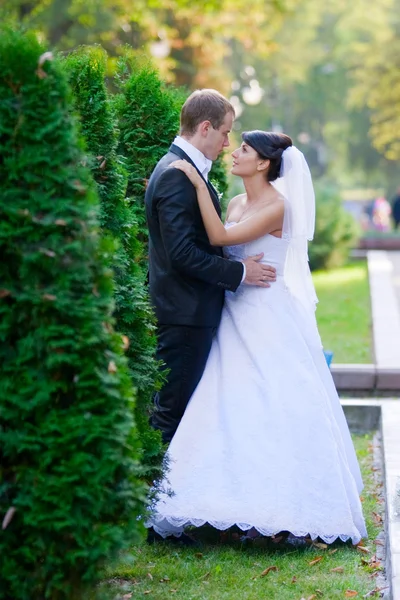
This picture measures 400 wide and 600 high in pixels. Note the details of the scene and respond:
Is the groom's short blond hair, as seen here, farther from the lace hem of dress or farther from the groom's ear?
the lace hem of dress

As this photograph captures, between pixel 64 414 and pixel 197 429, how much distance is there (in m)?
1.96

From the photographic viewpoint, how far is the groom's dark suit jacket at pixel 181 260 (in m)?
5.42

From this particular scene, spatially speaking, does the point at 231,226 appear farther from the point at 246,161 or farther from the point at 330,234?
the point at 330,234

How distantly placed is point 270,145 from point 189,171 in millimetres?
533

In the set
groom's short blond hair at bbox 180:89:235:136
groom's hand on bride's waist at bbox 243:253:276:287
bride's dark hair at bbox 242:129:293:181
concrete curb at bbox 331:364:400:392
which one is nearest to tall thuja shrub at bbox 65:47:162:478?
groom's short blond hair at bbox 180:89:235:136

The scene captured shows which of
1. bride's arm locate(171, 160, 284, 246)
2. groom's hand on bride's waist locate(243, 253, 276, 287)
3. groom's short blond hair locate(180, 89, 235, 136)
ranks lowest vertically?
groom's hand on bride's waist locate(243, 253, 276, 287)

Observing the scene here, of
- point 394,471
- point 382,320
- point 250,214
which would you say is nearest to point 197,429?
point 250,214

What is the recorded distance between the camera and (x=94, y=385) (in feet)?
12.0

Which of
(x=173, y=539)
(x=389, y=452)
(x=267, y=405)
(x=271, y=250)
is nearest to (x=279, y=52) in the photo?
(x=389, y=452)

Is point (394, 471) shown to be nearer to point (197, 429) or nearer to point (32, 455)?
point (197, 429)

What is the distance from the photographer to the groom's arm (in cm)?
541

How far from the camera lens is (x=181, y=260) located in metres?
5.41

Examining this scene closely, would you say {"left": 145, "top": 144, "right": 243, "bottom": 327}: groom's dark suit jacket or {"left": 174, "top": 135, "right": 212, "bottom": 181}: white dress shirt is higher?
{"left": 174, "top": 135, "right": 212, "bottom": 181}: white dress shirt

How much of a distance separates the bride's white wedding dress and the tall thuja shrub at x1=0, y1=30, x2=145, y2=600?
147 centimetres
